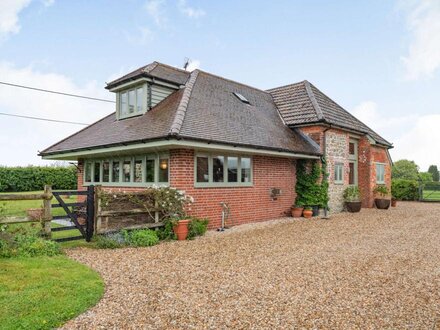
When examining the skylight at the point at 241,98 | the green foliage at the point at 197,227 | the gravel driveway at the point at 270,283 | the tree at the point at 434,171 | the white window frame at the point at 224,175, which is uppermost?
the skylight at the point at 241,98

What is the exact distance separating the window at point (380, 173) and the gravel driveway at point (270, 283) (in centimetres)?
1044

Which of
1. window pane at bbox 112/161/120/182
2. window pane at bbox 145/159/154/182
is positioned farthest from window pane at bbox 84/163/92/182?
window pane at bbox 145/159/154/182

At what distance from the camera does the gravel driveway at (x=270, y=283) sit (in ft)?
12.5

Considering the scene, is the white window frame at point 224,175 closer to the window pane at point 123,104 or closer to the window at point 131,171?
the window at point 131,171

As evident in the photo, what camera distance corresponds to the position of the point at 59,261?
6227 millimetres

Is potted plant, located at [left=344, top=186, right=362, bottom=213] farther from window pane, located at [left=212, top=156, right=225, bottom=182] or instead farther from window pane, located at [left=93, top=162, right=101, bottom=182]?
window pane, located at [left=93, top=162, right=101, bottom=182]

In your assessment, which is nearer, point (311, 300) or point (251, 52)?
point (311, 300)

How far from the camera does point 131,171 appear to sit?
39.8 feet

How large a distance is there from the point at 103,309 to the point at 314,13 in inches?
558

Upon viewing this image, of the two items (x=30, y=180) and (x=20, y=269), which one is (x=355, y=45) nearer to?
(x=20, y=269)

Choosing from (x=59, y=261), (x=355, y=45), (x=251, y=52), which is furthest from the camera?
(x=251, y=52)

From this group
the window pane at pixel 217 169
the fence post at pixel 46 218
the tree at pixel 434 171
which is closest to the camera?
the fence post at pixel 46 218

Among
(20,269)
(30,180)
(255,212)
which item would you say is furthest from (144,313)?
(30,180)

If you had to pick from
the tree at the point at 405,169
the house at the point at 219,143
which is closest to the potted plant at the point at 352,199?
the house at the point at 219,143
